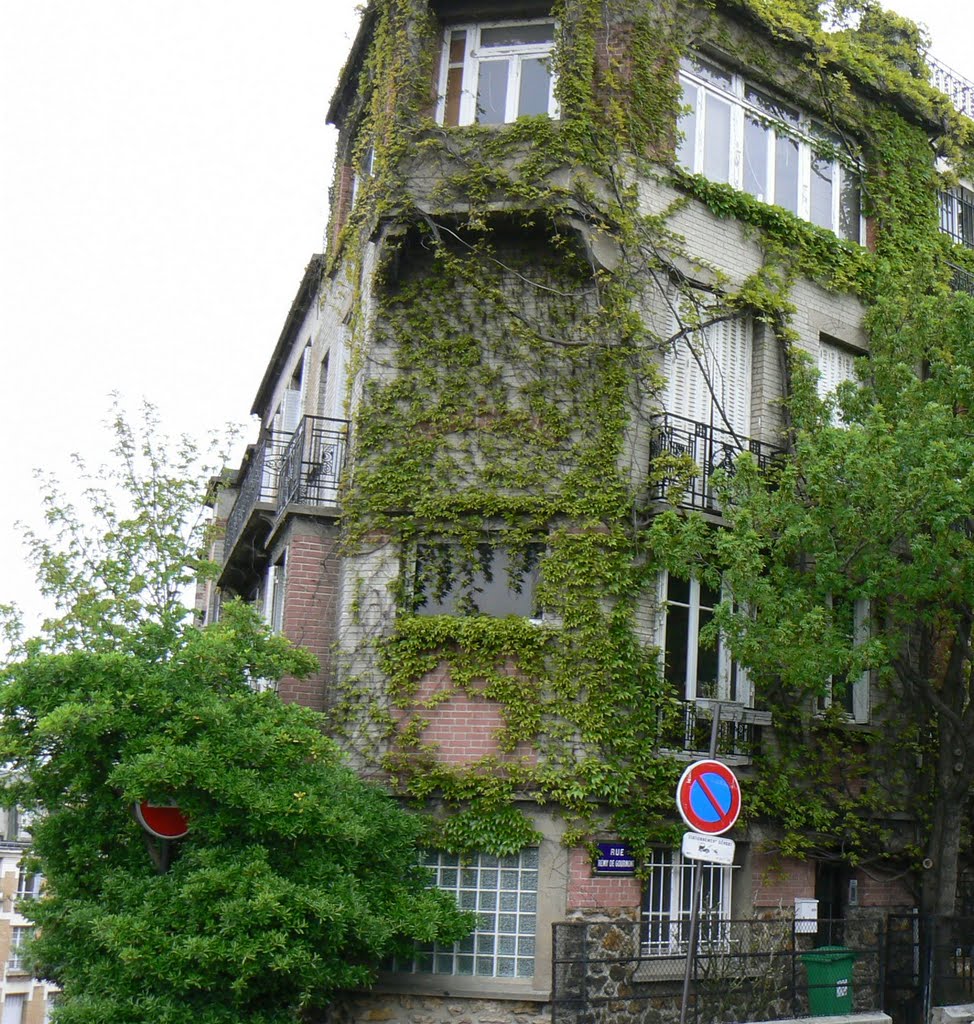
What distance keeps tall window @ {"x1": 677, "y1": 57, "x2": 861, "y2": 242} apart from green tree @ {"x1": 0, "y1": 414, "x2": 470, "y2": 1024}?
30.8 feet

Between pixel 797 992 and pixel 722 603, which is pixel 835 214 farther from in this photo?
pixel 797 992

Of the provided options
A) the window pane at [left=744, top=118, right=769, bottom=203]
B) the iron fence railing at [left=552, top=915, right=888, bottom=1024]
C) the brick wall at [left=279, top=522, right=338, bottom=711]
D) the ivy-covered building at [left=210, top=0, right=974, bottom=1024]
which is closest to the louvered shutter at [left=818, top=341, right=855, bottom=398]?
the ivy-covered building at [left=210, top=0, right=974, bottom=1024]

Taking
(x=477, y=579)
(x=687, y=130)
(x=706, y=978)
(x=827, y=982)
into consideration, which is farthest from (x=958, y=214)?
(x=706, y=978)

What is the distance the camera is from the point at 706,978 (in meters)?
14.9

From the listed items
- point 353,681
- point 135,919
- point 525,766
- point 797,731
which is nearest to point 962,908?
point 797,731

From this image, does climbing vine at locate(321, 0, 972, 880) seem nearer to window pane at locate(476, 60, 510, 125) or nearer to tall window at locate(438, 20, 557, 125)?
tall window at locate(438, 20, 557, 125)

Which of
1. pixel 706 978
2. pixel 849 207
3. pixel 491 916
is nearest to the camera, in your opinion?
pixel 706 978

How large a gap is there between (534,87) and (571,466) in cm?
534

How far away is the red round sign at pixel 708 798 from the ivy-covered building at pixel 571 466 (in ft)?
10.3

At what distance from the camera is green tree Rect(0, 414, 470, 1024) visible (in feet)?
41.3

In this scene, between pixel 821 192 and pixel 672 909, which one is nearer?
pixel 672 909

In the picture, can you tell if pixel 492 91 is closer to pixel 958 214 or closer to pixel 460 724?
pixel 460 724

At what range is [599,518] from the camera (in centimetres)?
1631

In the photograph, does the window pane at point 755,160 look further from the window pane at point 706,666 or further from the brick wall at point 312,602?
the brick wall at point 312,602
